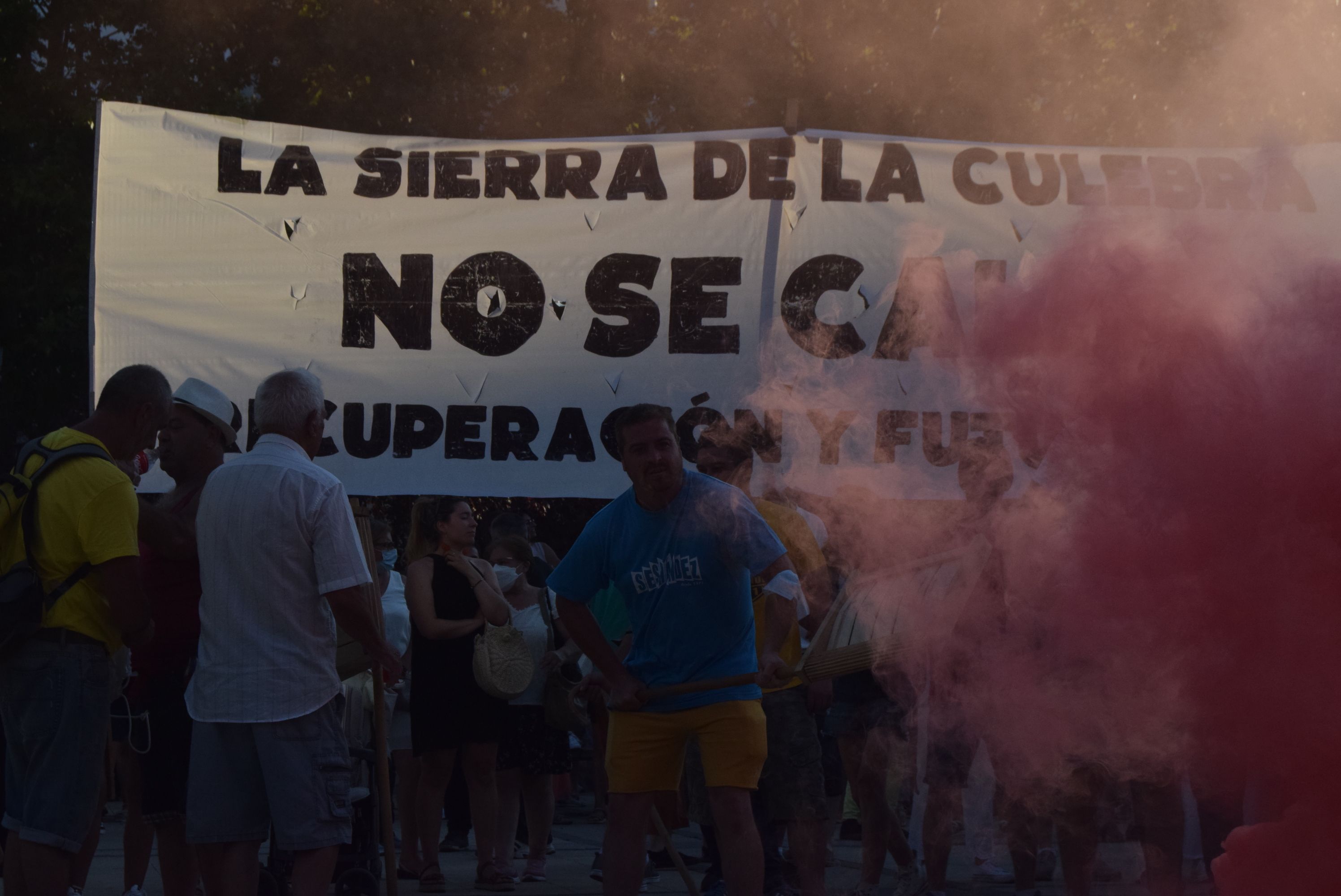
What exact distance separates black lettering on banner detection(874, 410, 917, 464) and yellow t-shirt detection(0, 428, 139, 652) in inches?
131

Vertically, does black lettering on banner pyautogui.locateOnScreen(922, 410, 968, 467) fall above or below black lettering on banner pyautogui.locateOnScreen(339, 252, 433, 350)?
below

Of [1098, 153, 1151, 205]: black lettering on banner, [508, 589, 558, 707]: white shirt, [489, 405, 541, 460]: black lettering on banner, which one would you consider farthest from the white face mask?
[1098, 153, 1151, 205]: black lettering on banner

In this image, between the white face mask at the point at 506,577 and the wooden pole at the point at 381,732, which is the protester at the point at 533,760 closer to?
the white face mask at the point at 506,577

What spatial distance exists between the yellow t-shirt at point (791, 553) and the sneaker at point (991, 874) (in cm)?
217

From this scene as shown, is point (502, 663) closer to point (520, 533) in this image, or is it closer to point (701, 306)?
point (520, 533)

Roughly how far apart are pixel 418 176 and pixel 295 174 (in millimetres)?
577

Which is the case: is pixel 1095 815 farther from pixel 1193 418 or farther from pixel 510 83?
pixel 510 83

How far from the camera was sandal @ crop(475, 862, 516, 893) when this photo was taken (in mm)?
6449

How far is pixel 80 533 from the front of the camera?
4098 millimetres

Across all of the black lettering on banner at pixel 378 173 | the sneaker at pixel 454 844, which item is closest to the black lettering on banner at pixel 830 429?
the black lettering on banner at pixel 378 173

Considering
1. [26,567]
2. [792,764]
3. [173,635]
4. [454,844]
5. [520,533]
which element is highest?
[520,533]

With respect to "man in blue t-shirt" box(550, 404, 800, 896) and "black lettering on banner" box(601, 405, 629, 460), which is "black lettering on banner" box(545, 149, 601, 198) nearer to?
"black lettering on banner" box(601, 405, 629, 460)

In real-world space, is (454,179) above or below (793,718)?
above

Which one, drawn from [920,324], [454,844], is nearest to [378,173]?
[920,324]
